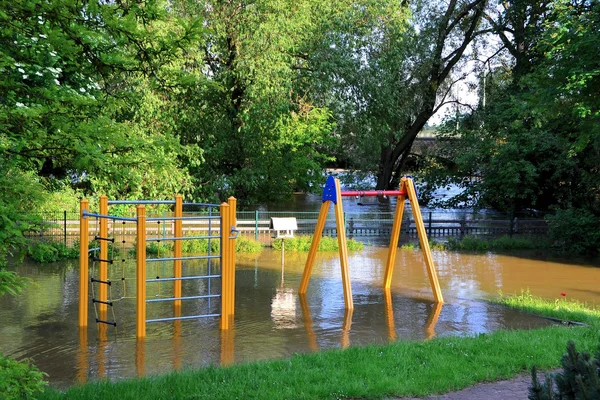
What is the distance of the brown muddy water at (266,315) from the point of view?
30.3 ft

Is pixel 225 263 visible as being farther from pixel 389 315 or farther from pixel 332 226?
pixel 332 226

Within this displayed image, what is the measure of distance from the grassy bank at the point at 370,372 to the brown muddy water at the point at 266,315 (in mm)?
1000

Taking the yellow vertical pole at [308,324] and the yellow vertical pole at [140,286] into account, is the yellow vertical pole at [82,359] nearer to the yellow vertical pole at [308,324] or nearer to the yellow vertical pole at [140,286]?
the yellow vertical pole at [140,286]

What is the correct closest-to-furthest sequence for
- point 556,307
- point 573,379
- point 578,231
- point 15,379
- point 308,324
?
point 573,379 < point 15,379 < point 308,324 < point 556,307 < point 578,231

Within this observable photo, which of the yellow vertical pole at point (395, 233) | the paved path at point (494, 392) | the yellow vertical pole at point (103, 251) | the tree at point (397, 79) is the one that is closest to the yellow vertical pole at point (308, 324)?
the yellow vertical pole at point (395, 233)

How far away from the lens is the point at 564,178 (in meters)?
26.8

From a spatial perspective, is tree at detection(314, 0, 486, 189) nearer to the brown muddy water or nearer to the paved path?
the brown muddy water

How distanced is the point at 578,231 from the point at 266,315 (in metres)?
13.7

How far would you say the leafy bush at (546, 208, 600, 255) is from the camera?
2161cm

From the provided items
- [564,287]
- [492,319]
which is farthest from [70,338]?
[564,287]

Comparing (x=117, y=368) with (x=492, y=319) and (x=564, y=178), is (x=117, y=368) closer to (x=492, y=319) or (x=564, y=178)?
(x=492, y=319)

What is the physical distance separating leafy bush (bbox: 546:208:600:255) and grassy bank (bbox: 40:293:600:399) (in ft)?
42.8

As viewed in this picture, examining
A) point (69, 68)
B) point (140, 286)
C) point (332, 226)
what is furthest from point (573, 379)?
point (332, 226)

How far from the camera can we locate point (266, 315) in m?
12.0
